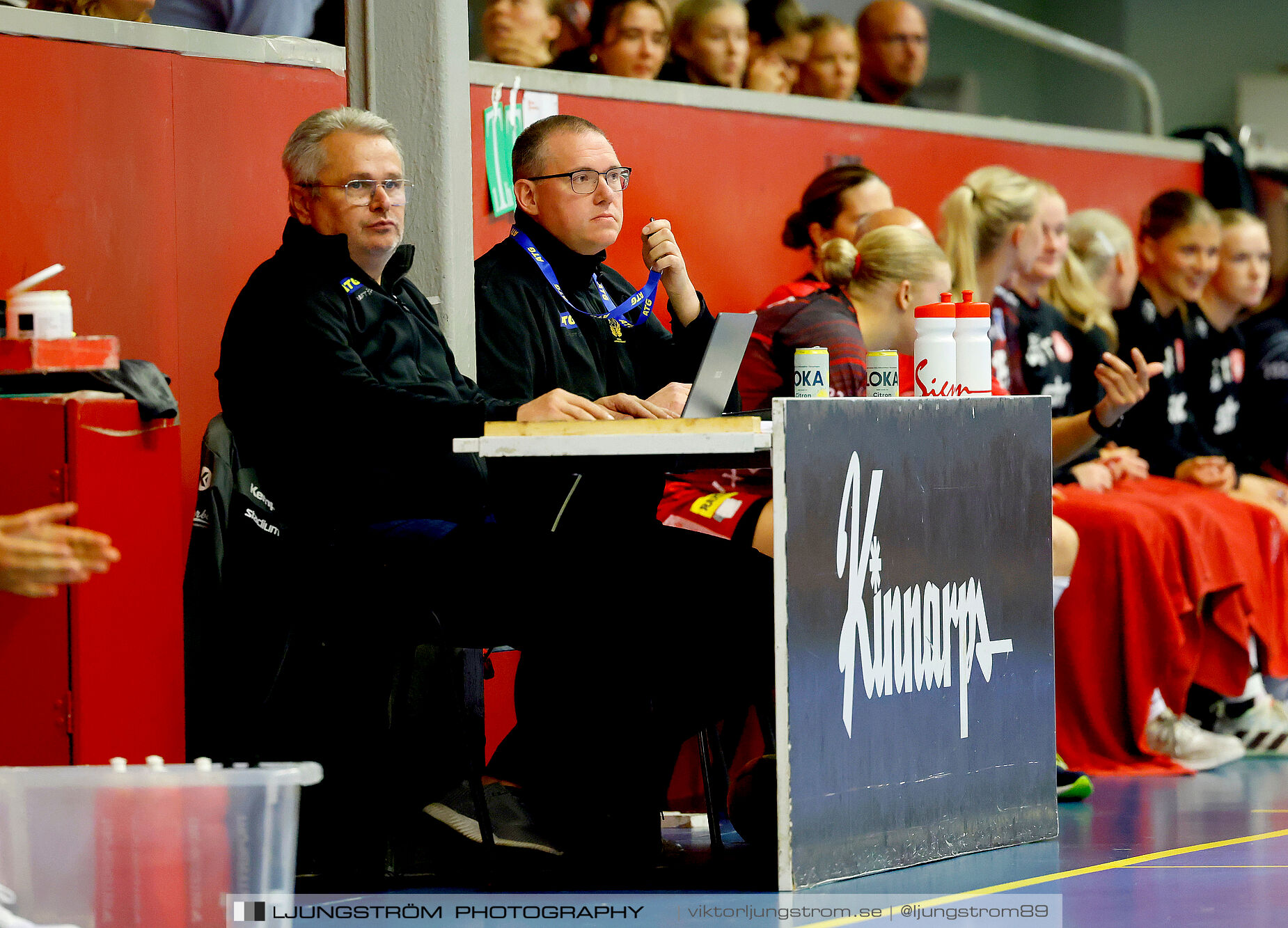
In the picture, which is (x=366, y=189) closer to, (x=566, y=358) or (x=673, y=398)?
(x=566, y=358)

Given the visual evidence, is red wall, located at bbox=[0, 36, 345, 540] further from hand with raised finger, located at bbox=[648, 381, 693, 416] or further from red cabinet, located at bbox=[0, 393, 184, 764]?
hand with raised finger, located at bbox=[648, 381, 693, 416]

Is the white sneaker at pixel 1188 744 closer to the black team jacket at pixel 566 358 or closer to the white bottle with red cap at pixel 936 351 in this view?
the white bottle with red cap at pixel 936 351

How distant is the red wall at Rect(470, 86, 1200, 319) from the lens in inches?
187

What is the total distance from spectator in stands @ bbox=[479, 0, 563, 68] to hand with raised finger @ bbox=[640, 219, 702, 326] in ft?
5.03

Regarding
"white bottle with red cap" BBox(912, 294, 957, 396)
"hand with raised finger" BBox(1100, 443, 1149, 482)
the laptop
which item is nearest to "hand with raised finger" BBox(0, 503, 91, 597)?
the laptop

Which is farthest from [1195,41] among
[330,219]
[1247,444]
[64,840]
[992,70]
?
[64,840]

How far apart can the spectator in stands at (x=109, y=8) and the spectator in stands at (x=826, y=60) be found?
8.60 ft

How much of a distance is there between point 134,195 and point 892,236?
172cm

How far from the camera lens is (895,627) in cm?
314

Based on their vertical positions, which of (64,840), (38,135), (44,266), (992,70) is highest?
(992,70)

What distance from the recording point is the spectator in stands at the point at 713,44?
17.6ft

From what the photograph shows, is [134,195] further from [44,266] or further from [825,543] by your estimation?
[825,543]

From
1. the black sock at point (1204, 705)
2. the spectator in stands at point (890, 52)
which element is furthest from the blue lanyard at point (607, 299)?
the spectator in stands at point (890, 52)

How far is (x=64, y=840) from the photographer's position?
246 cm
